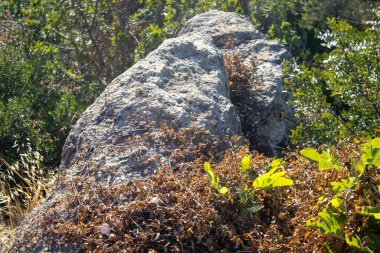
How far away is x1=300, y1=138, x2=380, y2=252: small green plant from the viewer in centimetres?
233

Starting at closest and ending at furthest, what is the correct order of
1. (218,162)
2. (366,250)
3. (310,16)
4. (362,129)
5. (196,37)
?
(366,250) < (218,162) < (362,129) < (196,37) < (310,16)

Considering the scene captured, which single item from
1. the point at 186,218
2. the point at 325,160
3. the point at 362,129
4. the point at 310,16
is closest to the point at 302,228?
the point at 325,160

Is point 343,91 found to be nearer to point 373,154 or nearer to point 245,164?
point 245,164

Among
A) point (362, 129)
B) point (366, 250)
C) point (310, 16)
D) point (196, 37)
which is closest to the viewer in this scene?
point (366, 250)

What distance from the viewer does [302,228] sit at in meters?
2.55

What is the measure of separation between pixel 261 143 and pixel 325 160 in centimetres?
150

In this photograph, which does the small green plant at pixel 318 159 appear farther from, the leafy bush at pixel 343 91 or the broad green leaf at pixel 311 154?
the leafy bush at pixel 343 91

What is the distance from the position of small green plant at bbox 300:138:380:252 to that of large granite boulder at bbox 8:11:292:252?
3.04 ft

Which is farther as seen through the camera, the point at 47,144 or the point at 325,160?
the point at 47,144

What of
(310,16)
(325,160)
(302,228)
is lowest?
(310,16)

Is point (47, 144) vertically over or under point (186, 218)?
under

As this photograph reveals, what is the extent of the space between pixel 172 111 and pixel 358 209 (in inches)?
53.7

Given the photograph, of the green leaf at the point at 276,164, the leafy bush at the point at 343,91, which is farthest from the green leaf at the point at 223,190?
the leafy bush at the point at 343,91

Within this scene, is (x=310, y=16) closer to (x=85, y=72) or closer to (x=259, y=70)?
(x=85, y=72)
